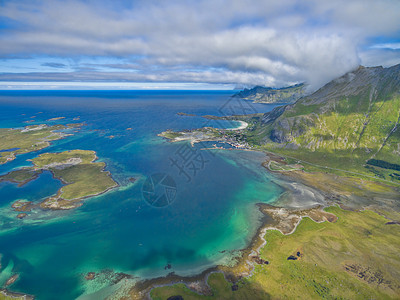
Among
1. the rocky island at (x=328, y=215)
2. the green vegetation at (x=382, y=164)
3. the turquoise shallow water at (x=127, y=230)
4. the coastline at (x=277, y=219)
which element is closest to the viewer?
the rocky island at (x=328, y=215)

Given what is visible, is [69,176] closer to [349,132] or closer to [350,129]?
[349,132]

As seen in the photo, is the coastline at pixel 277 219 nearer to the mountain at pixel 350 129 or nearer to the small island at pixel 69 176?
the mountain at pixel 350 129

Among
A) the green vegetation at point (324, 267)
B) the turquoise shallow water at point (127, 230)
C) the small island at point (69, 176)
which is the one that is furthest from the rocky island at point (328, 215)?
the small island at point (69, 176)

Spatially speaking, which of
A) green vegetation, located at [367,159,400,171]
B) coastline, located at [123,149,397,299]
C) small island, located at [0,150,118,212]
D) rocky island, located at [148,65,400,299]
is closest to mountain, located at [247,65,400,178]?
green vegetation, located at [367,159,400,171]

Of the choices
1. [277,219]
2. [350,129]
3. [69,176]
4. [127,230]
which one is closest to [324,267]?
[277,219]

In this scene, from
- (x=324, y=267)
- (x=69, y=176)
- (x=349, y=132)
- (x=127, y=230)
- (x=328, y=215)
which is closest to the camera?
(x=324, y=267)

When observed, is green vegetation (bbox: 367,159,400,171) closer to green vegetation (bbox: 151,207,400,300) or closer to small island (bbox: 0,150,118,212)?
green vegetation (bbox: 151,207,400,300)

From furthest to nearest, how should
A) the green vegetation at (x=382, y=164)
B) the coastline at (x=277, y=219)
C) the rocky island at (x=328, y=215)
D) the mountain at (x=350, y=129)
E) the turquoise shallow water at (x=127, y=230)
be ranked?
the mountain at (x=350, y=129), the green vegetation at (x=382, y=164), the turquoise shallow water at (x=127, y=230), the coastline at (x=277, y=219), the rocky island at (x=328, y=215)
